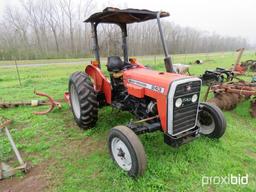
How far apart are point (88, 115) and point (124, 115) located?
3.57 ft

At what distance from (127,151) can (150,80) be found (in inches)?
40.7

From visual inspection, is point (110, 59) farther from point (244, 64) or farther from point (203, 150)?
point (244, 64)

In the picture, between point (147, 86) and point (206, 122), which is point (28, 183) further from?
point (206, 122)

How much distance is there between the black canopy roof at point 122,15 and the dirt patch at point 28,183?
2.63 metres

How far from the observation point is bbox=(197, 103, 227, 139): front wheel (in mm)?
3367

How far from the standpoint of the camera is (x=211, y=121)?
3498 mm

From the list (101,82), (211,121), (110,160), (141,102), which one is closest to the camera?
(110,160)

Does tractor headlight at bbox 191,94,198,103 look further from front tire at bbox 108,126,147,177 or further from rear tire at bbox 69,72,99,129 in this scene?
rear tire at bbox 69,72,99,129

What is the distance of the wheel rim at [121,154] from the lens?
2726 mm

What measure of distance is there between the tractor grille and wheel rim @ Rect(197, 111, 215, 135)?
58 centimetres

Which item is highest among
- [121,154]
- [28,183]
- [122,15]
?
[122,15]

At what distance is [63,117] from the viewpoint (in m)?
A: 4.86

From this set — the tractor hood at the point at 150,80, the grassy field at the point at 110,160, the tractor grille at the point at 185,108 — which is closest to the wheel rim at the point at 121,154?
the grassy field at the point at 110,160

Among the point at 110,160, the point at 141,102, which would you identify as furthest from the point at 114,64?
the point at 110,160
